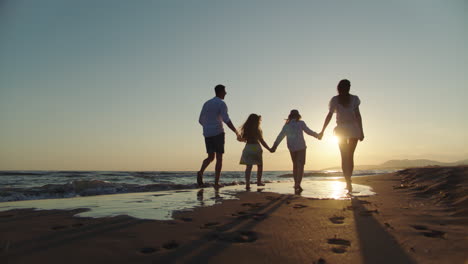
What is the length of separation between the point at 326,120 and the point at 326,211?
338cm

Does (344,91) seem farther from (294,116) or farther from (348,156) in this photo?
(294,116)

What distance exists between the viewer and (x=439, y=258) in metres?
1.67

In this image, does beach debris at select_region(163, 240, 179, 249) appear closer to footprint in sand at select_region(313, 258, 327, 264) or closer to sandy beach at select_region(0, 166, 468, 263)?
sandy beach at select_region(0, 166, 468, 263)

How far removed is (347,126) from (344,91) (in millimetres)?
759

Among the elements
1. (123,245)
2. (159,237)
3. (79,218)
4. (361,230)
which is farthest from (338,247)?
(79,218)

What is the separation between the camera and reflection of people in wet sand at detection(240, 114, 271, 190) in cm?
809

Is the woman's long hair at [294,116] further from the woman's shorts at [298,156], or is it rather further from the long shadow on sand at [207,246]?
the long shadow on sand at [207,246]

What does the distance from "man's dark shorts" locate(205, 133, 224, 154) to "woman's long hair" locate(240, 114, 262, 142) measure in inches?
43.7

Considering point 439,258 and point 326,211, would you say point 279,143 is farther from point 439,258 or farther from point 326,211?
point 439,258

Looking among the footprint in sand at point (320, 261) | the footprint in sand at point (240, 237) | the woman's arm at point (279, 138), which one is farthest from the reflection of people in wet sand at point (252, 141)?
the footprint in sand at point (320, 261)

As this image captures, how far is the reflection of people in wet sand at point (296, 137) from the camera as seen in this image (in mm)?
7004

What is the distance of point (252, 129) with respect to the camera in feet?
27.2

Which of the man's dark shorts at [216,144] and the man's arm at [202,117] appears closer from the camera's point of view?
the man's dark shorts at [216,144]

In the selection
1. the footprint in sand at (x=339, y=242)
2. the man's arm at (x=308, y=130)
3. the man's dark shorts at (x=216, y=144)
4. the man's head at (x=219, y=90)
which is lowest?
the footprint in sand at (x=339, y=242)
